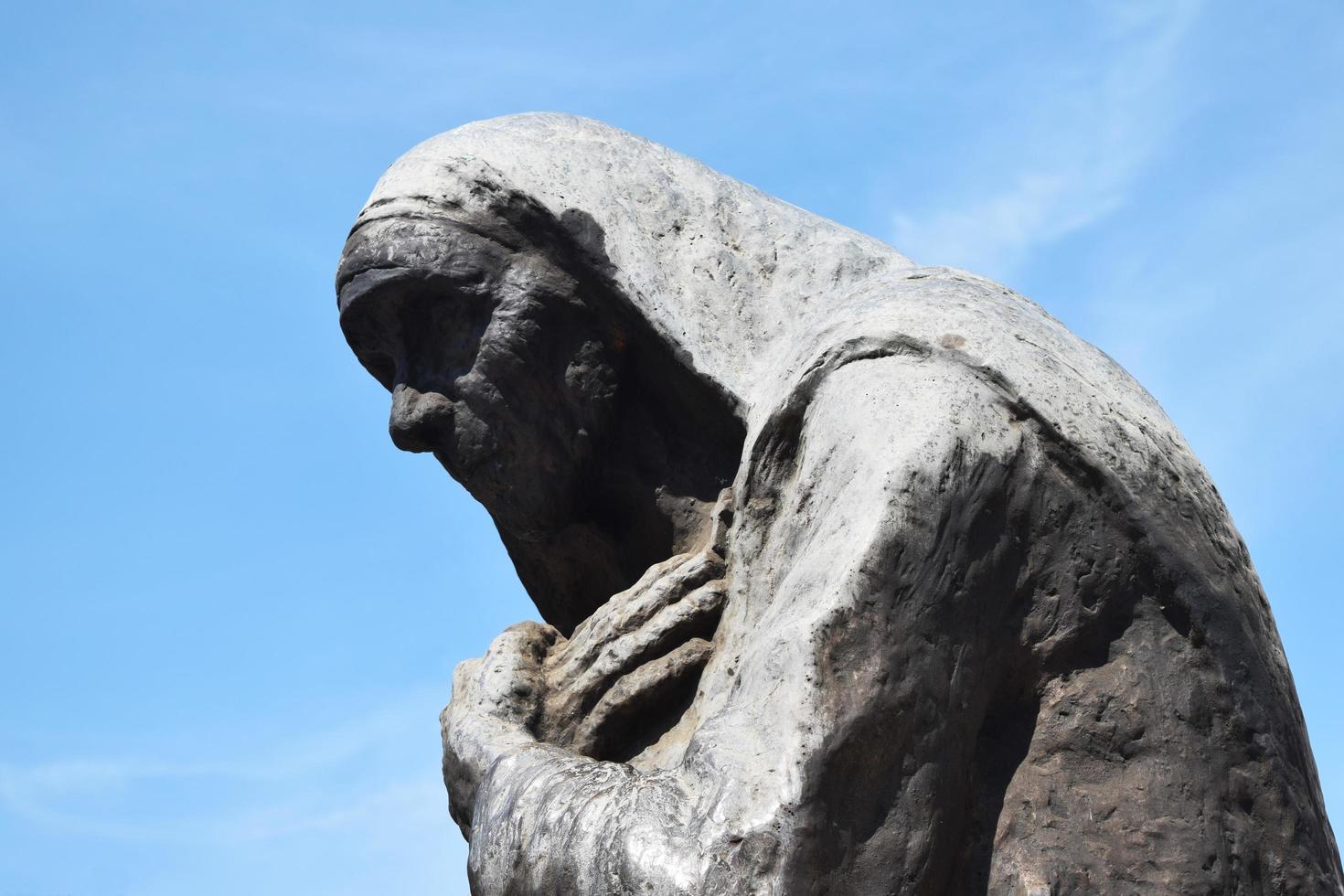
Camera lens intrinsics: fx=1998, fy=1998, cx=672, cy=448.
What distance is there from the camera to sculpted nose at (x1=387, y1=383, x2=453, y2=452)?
5.68m

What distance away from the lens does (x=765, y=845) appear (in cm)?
401

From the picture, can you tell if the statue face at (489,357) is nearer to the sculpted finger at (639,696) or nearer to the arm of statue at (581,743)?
the arm of statue at (581,743)

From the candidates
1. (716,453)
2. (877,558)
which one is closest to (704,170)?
(716,453)

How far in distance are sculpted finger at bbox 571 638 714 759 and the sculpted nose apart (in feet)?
3.40

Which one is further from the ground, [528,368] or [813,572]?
[528,368]

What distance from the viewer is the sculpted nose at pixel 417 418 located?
18.6ft

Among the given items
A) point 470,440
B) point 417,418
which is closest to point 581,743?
point 470,440

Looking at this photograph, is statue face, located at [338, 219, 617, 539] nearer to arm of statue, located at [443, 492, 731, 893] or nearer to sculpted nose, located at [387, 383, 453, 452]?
sculpted nose, located at [387, 383, 453, 452]

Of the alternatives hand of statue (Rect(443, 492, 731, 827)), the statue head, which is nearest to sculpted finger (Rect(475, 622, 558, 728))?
hand of statue (Rect(443, 492, 731, 827))

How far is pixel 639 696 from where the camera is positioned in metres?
5.08

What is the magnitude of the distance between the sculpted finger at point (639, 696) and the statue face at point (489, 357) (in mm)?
834

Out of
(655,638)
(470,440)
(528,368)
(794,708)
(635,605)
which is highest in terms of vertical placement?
(528,368)

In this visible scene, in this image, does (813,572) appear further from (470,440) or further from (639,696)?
(470,440)

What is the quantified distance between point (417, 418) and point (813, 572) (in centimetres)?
173
